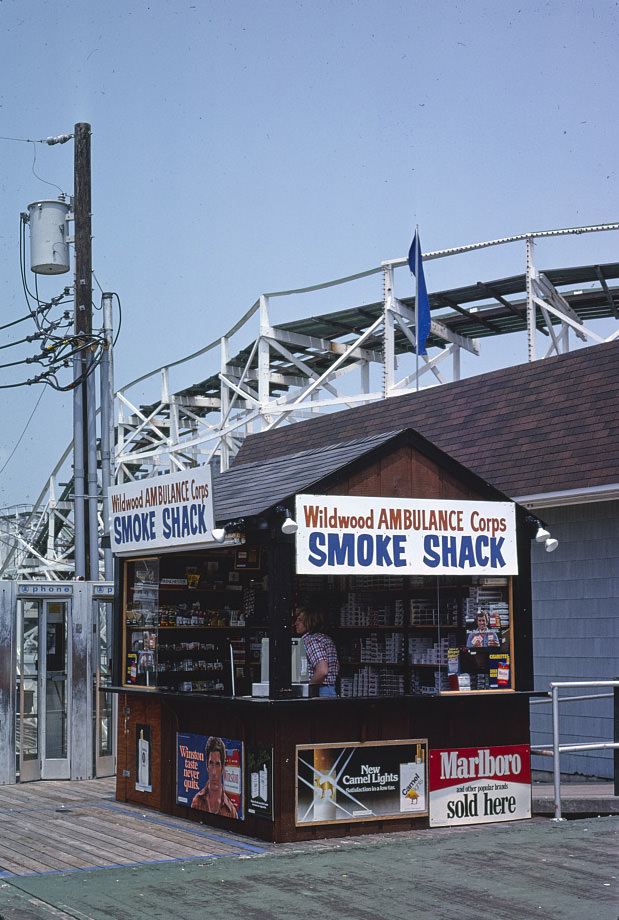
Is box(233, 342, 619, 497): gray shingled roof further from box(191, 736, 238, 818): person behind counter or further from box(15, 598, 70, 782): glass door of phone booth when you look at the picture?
box(15, 598, 70, 782): glass door of phone booth

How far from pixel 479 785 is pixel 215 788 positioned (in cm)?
240

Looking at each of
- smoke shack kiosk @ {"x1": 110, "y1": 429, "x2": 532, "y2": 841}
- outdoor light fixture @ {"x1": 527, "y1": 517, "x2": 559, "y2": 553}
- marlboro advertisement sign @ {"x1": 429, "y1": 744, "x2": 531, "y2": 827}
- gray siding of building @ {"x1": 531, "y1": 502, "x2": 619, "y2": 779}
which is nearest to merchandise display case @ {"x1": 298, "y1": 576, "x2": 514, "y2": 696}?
smoke shack kiosk @ {"x1": 110, "y1": 429, "x2": 532, "y2": 841}

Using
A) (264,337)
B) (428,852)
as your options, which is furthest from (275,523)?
(264,337)

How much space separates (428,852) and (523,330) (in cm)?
1937

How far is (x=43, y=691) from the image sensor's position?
46.0ft

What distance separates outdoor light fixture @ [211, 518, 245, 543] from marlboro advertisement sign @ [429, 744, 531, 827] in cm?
267

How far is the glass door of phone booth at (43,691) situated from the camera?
13.9 metres

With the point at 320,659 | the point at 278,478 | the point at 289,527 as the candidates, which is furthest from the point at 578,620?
the point at 289,527

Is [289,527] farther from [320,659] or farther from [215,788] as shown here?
[215,788]

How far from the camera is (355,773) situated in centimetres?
996

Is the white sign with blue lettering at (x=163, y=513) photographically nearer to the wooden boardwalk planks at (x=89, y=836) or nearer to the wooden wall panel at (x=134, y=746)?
the wooden wall panel at (x=134, y=746)

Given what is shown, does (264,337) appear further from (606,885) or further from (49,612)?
(606,885)

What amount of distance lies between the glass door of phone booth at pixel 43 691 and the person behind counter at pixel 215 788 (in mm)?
3850

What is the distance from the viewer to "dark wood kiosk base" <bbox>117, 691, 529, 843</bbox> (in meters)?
9.66
